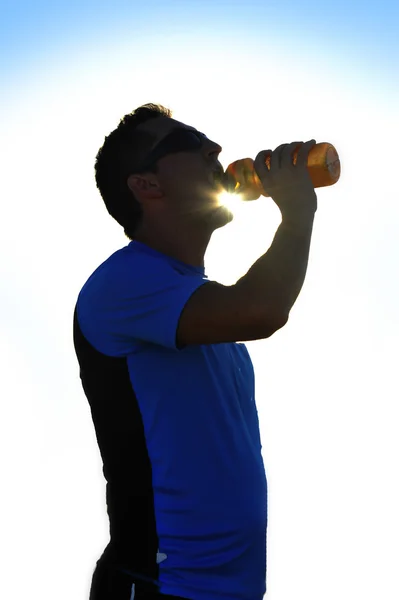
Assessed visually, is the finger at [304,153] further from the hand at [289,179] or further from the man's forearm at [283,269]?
the man's forearm at [283,269]

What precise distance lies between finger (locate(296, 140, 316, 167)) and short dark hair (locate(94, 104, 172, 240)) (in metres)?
0.59

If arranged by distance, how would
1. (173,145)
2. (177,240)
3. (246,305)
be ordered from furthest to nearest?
(173,145)
(177,240)
(246,305)

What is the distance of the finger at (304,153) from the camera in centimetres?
259

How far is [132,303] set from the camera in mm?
2344

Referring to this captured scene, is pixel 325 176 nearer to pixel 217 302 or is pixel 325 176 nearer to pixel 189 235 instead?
pixel 189 235

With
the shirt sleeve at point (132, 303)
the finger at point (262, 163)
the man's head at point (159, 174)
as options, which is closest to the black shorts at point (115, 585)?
the shirt sleeve at point (132, 303)

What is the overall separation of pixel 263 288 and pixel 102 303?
51 centimetres

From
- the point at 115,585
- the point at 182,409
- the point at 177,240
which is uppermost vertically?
the point at 177,240

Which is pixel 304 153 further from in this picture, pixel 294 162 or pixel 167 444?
pixel 167 444

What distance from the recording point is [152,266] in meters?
2.41

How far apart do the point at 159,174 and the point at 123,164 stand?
0.67 ft

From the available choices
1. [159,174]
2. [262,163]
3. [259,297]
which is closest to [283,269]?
[259,297]

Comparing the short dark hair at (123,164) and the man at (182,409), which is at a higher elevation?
the short dark hair at (123,164)

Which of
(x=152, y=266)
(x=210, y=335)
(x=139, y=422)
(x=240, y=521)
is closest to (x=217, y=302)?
(x=210, y=335)
